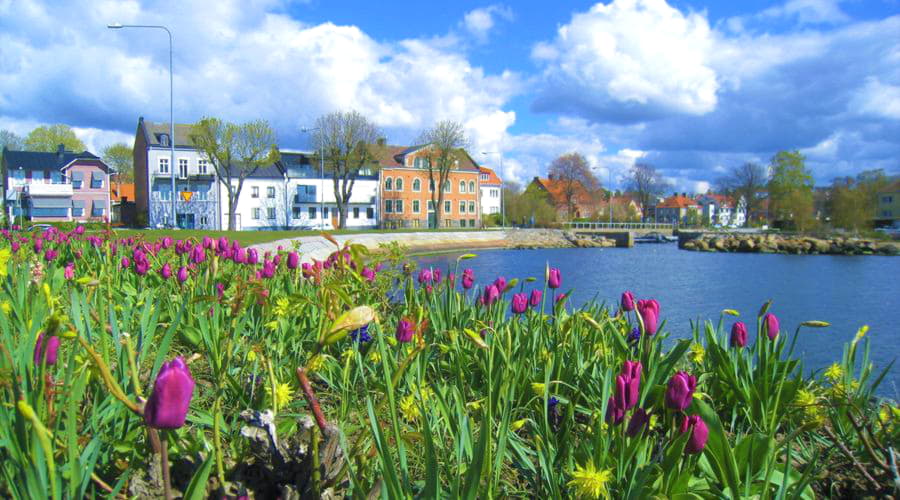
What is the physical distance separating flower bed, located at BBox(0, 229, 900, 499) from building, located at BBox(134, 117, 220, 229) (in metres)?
47.5

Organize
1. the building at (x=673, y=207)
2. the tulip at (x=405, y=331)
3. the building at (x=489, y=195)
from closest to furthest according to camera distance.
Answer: the tulip at (x=405, y=331), the building at (x=489, y=195), the building at (x=673, y=207)

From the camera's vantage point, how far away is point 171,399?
3.31 ft

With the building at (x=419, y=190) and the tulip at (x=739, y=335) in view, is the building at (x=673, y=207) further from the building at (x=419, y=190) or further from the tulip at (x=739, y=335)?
the tulip at (x=739, y=335)

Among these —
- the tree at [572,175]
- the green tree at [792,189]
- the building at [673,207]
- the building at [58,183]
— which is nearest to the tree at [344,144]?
the building at [58,183]

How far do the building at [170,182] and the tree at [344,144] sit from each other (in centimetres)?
940

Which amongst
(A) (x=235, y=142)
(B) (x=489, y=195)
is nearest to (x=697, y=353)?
(A) (x=235, y=142)

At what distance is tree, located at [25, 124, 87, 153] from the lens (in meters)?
60.4

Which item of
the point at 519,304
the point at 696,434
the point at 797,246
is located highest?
the point at 519,304

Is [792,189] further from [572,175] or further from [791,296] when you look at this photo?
[791,296]

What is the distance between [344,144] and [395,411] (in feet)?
165

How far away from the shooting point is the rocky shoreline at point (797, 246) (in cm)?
4600

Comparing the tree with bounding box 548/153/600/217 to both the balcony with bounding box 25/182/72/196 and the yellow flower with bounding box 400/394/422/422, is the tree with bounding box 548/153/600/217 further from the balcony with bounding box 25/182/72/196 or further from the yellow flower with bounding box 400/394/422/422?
the yellow flower with bounding box 400/394/422/422

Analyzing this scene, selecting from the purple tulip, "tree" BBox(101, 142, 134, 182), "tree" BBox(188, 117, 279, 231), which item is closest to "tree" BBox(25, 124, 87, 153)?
"tree" BBox(101, 142, 134, 182)

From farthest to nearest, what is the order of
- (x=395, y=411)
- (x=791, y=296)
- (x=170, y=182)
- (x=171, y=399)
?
1. (x=170, y=182)
2. (x=791, y=296)
3. (x=395, y=411)
4. (x=171, y=399)
